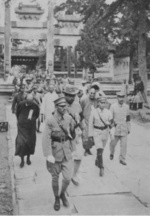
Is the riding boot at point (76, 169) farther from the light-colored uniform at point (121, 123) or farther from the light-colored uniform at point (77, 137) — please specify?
the light-colored uniform at point (121, 123)

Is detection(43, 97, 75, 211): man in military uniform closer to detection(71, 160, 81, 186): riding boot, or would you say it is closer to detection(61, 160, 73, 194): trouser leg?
detection(61, 160, 73, 194): trouser leg

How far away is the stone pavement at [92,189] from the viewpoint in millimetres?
5715

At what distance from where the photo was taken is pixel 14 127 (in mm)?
13461

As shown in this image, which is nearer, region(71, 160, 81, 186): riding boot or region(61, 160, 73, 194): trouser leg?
region(61, 160, 73, 194): trouser leg

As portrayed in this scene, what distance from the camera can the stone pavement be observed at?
18.7 feet

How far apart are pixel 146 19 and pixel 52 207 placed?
587 inches

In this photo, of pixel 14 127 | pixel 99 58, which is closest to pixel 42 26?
pixel 99 58

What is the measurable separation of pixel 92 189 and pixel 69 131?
133 centimetres

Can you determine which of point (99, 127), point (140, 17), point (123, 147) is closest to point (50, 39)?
point (140, 17)

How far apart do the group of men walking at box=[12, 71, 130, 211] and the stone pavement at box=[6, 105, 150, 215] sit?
0.22 metres

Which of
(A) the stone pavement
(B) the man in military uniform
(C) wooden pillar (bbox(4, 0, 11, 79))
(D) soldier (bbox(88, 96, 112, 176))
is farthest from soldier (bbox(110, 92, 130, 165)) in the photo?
(C) wooden pillar (bbox(4, 0, 11, 79))

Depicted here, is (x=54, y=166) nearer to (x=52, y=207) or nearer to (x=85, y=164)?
(x=52, y=207)

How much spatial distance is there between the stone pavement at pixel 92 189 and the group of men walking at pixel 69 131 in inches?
8.6

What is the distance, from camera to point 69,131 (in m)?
5.86
